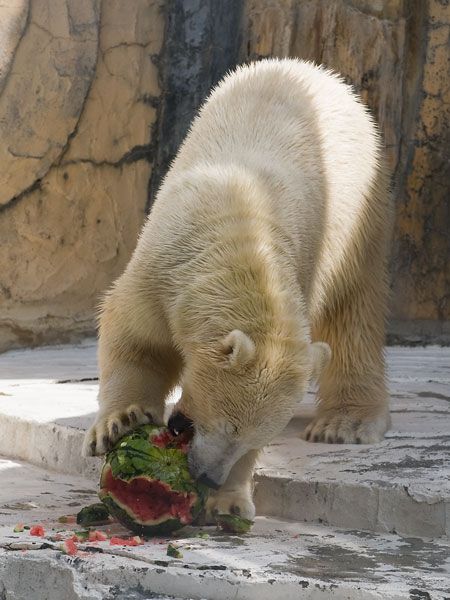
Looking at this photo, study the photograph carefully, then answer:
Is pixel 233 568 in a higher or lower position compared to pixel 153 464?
lower

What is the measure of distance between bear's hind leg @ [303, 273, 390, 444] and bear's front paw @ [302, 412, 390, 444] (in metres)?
0.10

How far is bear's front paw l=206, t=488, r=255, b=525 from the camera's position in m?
3.54

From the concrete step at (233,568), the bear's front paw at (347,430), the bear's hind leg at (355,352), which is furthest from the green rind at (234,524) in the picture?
the bear's hind leg at (355,352)

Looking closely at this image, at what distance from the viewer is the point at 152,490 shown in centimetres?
333

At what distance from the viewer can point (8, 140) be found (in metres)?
6.61

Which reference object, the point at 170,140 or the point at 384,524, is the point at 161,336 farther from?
the point at 170,140

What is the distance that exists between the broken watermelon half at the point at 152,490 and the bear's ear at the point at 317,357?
45cm

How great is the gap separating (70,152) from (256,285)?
12.4 feet

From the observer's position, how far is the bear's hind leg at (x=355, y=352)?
4.69 m

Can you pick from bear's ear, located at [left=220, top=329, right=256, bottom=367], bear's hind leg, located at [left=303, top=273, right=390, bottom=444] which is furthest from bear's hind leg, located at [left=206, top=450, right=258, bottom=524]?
bear's hind leg, located at [left=303, top=273, right=390, bottom=444]

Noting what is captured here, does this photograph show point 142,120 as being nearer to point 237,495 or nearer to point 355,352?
point 355,352

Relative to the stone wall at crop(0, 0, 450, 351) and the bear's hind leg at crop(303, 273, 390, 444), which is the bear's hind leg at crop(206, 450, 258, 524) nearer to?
the bear's hind leg at crop(303, 273, 390, 444)

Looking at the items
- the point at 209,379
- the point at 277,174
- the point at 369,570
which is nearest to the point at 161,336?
the point at 209,379

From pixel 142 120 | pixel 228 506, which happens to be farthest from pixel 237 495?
pixel 142 120
